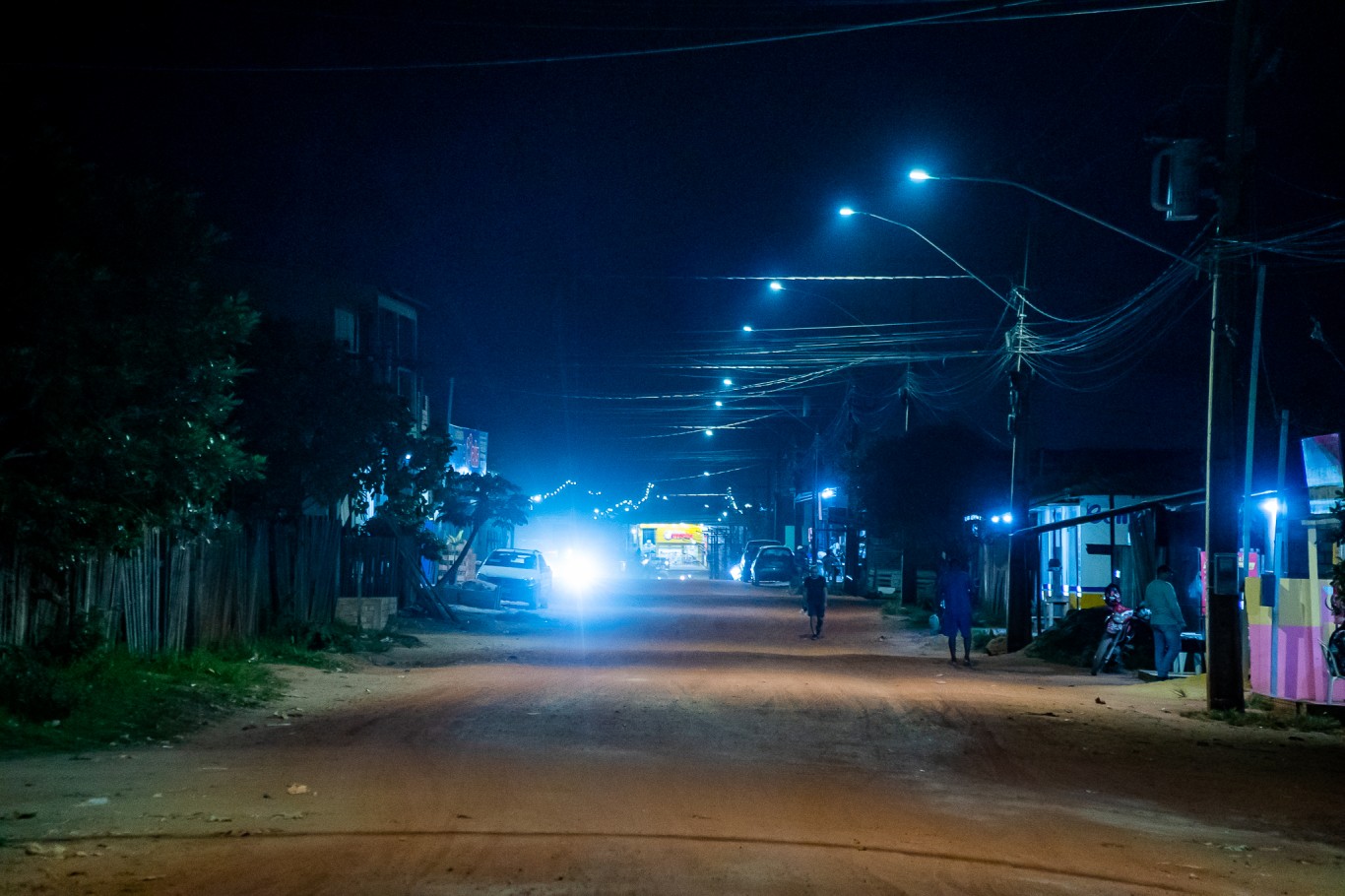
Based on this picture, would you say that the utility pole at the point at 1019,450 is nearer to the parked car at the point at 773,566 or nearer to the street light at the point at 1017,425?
the street light at the point at 1017,425

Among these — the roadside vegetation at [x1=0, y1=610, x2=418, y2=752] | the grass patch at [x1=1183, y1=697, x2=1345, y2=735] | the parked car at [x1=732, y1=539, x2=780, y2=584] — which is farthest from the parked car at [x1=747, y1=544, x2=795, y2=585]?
the grass patch at [x1=1183, y1=697, x2=1345, y2=735]

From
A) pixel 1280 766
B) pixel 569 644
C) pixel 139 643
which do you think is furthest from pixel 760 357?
pixel 1280 766

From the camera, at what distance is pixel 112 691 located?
1549 cm

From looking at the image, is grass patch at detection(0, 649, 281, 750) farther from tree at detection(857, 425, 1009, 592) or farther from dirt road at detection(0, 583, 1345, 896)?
tree at detection(857, 425, 1009, 592)

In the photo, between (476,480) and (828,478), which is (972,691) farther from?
(828,478)

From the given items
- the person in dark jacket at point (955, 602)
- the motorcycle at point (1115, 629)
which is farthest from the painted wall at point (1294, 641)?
the person in dark jacket at point (955, 602)

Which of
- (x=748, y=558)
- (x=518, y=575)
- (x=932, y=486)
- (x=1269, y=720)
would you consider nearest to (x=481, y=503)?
(x=518, y=575)

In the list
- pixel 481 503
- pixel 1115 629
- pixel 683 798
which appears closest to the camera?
pixel 683 798

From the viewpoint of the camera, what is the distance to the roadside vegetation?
13.6 m

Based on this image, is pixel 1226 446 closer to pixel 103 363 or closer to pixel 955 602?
pixel 955 602

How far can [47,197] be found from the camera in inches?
610

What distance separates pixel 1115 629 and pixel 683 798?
15802 mm

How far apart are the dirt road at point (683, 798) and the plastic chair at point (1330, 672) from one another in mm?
861

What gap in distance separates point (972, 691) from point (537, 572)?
25.4m
